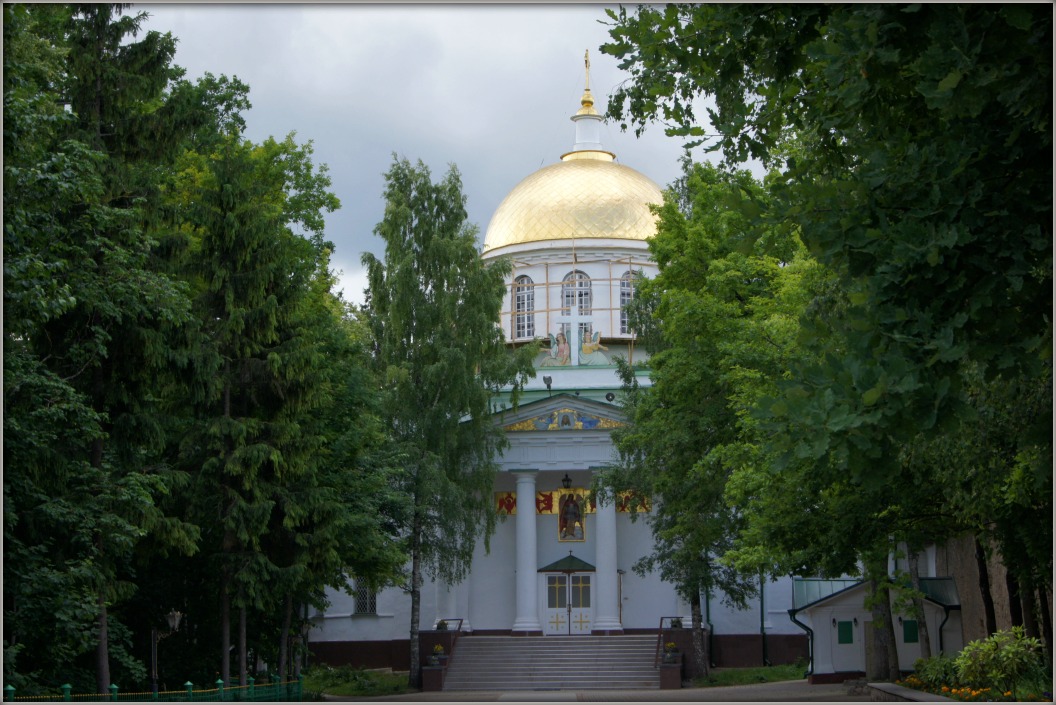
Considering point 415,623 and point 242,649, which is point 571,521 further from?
point 242,649

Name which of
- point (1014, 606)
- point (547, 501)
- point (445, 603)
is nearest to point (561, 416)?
point (547, 501)

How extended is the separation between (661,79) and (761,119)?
88 centimetres

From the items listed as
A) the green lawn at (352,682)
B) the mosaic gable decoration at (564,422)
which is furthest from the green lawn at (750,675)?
the mosaic gable decoration at (564,422)

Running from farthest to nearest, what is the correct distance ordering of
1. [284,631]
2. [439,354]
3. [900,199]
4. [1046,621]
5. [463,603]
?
[463,603] → [439,354] → [284,631] → [1046,621] → [900,199]

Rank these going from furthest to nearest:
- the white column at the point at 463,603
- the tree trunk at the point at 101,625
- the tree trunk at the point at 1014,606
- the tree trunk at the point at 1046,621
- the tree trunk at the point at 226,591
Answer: the white column at the point at 463,603
the tree trunk at the point at 1014,606
the tree trunk at the point at 226,591
the tree trunk at the point at 1046,621
the tree trunk at the point at 101,625

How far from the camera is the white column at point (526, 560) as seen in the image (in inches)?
1703

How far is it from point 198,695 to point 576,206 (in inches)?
1417

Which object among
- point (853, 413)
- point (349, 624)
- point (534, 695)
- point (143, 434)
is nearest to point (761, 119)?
point (853, 413)

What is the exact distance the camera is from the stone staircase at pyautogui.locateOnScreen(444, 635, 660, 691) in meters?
37.5

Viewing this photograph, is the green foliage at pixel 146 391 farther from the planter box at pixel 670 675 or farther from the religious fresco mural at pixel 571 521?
the religious fresco mural at pixel 571 521

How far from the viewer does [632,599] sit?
149 feet

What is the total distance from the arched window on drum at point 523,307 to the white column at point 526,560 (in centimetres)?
974

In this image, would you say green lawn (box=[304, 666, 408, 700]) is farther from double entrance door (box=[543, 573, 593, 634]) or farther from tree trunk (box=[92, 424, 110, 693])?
tree trunk (box=[92, 424, 110, 693])

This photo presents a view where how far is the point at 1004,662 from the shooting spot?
66.4ft
